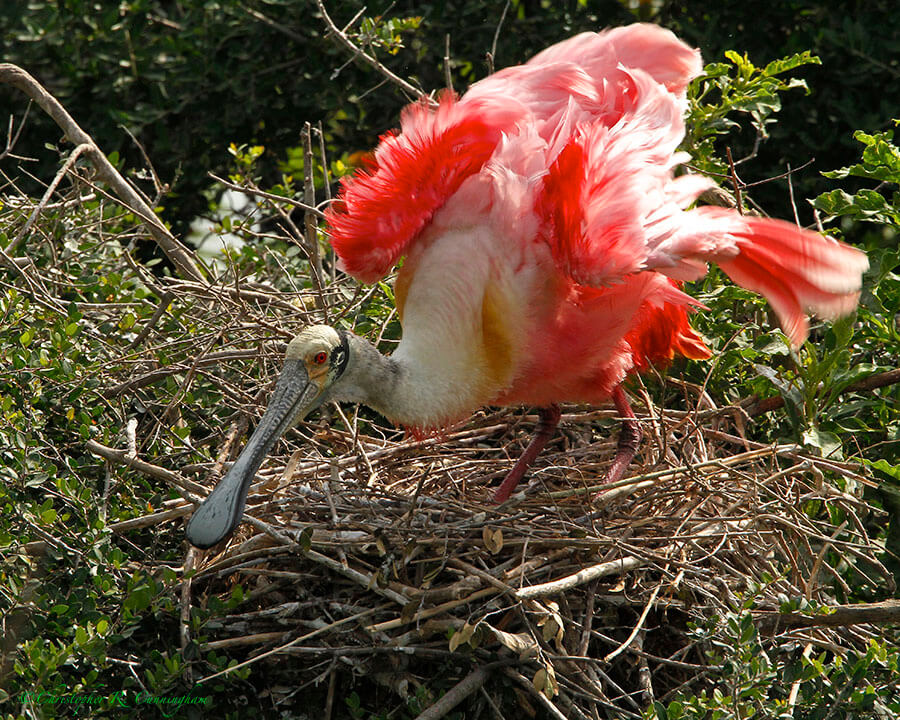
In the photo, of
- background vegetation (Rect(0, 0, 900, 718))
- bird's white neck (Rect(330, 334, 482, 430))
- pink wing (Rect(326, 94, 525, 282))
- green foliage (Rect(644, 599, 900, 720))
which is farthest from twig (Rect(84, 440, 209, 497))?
green foliage (Rect(644, 599, 900, 720))

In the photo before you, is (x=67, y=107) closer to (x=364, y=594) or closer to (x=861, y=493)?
(x=364, y=594)

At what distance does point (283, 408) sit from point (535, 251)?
1.17 m

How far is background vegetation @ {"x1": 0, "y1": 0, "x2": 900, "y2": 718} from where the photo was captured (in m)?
3.86

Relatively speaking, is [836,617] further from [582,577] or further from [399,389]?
[399,389]

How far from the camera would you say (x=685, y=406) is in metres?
5.40

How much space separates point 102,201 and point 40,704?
8.85ft

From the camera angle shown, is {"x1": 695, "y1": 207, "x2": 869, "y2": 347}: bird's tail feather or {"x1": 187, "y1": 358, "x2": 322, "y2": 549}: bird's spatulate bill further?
{"x1": 695, "y1": 207, "x2": 869, "y2": 347}: bird's tail feather

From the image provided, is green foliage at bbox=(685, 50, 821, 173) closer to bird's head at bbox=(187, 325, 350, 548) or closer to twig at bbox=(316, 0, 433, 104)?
twig at bbox=(316, 0, 433, 104)

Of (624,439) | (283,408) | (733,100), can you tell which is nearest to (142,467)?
(283,408)

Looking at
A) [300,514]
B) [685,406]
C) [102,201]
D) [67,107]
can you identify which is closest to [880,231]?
[685,406]

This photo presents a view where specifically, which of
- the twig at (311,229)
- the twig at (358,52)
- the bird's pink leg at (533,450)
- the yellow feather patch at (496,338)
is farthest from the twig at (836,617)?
the twig at (358,52)

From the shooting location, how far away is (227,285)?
5.42m

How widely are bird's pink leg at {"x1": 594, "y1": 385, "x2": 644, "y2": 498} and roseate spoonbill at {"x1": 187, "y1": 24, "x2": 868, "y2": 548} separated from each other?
1 cm

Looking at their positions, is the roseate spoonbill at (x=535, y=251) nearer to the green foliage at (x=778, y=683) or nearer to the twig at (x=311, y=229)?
the twig at (x=311, y=229)
